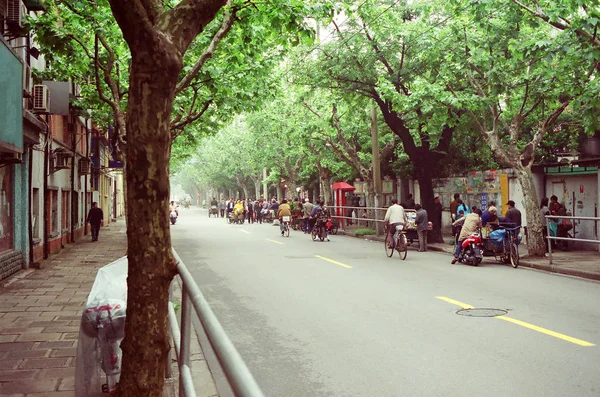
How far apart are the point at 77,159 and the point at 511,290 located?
22.2 meters

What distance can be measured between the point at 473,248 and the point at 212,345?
600 inches

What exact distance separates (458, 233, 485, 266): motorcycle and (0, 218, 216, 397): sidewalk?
30.9 ft

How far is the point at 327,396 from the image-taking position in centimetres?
558

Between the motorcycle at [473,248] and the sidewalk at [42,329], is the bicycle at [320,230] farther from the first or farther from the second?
the sidewalk at [42,329]

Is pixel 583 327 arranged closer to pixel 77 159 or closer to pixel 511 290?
pixel 511 290

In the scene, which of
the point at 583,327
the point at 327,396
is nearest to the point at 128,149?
the point at 327,396

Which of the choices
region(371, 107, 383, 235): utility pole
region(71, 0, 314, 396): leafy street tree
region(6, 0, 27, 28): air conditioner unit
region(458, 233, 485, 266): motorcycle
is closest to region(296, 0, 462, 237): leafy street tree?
region(371, 107, 383, 235): utility pole

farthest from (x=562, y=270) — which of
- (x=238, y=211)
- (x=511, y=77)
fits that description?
(x=238, y=211)

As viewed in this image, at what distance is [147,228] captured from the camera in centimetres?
394

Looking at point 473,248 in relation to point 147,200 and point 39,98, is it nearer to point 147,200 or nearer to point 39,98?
point 39,98

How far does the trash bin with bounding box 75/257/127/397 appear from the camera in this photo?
5.18m

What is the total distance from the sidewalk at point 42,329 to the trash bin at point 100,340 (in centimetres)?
35

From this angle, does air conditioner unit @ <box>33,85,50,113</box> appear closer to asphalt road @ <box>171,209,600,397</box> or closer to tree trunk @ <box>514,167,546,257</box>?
asphalt road @ <box>171,209,600,397</box>

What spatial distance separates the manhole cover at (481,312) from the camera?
914cm
